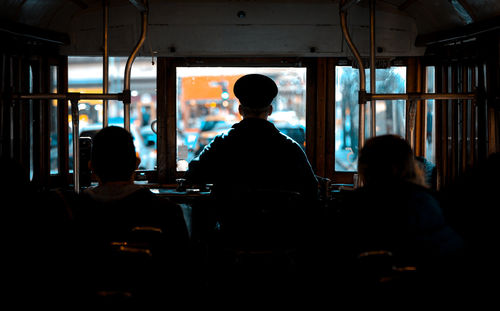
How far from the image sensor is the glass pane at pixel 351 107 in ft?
15.2

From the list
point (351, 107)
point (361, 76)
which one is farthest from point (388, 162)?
point (351, 107)

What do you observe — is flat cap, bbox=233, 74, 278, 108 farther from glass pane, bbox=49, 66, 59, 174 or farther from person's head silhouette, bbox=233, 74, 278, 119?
glass pane, bbox=49, 66, 59, 174

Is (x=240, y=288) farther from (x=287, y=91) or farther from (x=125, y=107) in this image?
(x=287, y=91)

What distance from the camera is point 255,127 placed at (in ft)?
9.66

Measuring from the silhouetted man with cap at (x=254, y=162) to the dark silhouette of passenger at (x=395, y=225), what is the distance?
0.59 meters

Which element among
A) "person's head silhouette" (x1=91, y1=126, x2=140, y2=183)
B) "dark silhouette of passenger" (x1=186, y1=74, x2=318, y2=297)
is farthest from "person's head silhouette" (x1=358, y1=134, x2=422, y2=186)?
"person's head silhouette" (x1=91, y1=126, x2=140, y2=183)

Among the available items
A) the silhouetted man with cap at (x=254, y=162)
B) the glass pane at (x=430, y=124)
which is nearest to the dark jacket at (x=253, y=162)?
the silhouetted man with cap at (x=254, y=162)

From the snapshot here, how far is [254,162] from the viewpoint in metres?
2.89

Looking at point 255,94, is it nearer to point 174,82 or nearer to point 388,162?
point 388,162

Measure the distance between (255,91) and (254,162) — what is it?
1.46ft

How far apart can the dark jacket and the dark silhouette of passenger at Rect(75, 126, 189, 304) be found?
503mm

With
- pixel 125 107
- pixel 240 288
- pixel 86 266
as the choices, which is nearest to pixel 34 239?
pixel 86 266

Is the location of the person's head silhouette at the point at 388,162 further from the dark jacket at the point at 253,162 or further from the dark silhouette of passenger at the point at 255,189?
the dark jacket at the point at 253,162

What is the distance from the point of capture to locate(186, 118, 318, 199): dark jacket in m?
2.89
